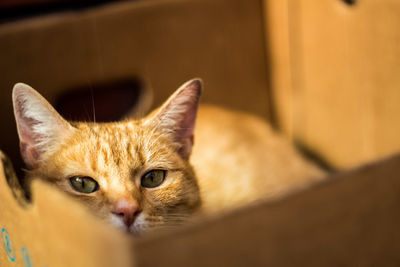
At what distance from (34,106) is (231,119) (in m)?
0.81

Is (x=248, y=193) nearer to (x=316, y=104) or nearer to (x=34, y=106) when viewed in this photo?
(x=316, y=104)

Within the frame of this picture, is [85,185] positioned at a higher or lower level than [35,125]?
lower

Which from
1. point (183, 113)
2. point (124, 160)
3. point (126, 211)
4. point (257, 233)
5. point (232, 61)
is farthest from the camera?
point (232, 61)

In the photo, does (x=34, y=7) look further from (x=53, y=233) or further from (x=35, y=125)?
(x=53, y=233)

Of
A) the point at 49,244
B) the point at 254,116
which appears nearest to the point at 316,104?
the point at 254,116

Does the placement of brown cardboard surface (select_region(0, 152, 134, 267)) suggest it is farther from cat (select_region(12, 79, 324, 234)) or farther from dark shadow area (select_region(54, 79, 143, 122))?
dark shadow area (select_region(54, 79, 143, 122))

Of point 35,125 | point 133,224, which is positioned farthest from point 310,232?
point 35,125

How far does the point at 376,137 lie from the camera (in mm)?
1452

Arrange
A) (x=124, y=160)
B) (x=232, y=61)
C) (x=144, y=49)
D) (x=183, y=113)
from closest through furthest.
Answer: (x=124, y=160) → (x=183, y=113) → (x=144, y=49) → (x=232, y=61)

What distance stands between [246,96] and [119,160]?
2.87 ft

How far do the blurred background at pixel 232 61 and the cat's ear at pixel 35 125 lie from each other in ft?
1.05

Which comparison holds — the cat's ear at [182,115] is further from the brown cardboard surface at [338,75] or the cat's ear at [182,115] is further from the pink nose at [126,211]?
the brown cardboard surface at [338,75]

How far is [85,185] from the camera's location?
91 cm

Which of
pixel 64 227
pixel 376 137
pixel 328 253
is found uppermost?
pixel 64 227
